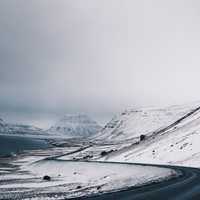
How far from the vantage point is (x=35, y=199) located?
34406 mm

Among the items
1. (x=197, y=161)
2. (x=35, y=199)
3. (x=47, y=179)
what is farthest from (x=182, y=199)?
(x=197, y=161)

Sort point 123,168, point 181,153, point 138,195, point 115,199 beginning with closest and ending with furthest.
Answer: point 115,199 < point 138,195 < point 123,168 < point 181,153

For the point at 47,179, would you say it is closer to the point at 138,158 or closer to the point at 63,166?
the point at 63,166

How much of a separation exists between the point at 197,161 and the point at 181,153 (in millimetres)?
17632

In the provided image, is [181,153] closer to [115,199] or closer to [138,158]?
[138,158]

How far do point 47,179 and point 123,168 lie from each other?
48.7 feet

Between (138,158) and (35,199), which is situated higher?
(138,158)

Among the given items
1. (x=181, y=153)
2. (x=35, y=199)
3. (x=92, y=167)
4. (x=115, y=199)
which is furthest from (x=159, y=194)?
(x=181, y=153)

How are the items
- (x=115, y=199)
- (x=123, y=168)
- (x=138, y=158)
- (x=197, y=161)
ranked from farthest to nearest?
(x=138, y=158), (x=197, y=161), (x=123, y=168), (x=115, y=199)

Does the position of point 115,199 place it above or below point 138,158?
below

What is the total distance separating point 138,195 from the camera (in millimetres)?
29750

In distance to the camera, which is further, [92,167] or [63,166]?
[63,166]

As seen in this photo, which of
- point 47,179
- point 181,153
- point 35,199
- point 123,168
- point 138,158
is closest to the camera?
point 35,199

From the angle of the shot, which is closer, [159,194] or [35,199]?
[159,194]
